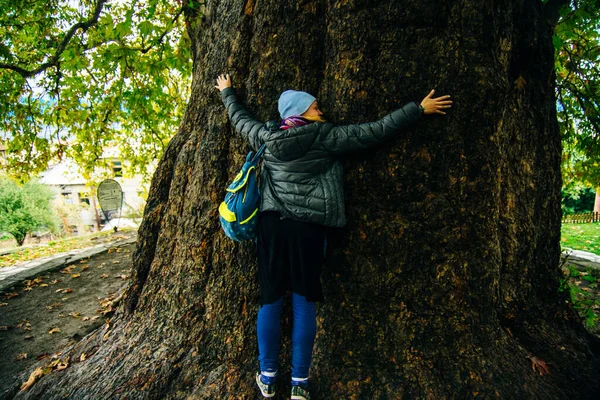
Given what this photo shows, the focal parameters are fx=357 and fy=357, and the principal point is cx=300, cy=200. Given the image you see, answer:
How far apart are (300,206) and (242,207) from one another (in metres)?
0.40

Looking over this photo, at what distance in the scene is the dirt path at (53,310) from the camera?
169 inches

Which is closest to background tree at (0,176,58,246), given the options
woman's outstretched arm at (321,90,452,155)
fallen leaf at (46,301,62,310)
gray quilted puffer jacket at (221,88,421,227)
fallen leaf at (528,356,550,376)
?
fallen leaf at (46,301,62,310)

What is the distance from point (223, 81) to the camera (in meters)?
3.01

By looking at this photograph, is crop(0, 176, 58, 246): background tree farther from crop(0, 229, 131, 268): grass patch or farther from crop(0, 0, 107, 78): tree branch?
crop(0, 0, 107, 78): tree branch

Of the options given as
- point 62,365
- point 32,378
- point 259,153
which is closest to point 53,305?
point 32,378

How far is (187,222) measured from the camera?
3143mm

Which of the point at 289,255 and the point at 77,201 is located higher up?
the point at 289,255

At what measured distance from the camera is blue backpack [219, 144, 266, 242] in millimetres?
2455

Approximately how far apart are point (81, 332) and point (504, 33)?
18.6 ft

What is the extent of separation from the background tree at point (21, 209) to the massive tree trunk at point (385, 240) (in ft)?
84.6

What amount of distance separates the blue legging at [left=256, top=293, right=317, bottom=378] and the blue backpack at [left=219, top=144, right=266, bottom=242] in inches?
22.0

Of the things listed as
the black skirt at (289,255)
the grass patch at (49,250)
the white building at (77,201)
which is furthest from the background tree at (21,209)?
the black skirt at (289,255)

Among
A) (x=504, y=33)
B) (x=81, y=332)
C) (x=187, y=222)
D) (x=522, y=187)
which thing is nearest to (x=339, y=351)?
(x=187, y=222)

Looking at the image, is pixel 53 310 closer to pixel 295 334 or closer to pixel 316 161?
pixel 295 334
